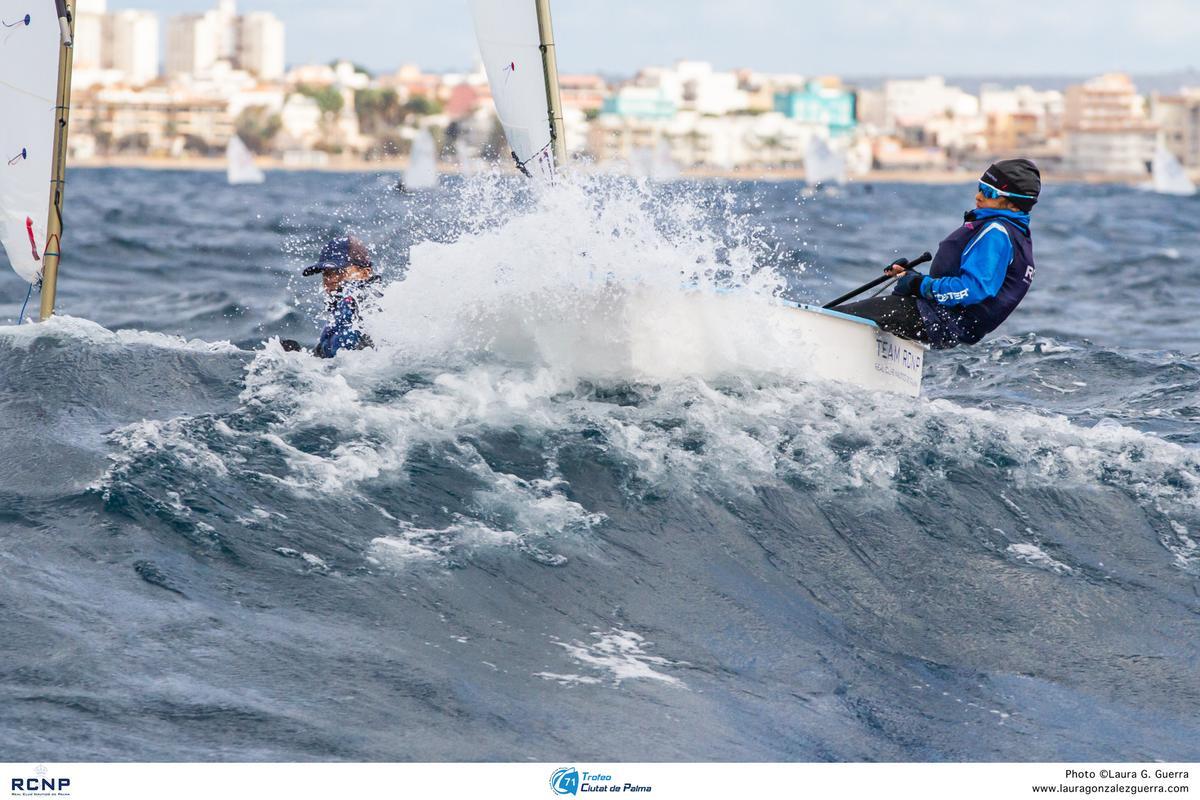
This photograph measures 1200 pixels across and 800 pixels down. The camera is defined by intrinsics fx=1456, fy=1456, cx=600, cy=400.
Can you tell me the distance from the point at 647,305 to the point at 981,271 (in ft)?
5.97

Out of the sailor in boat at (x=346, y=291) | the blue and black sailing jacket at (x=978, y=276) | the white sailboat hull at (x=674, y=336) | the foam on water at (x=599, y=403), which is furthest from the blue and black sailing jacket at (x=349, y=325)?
the blue and black sailing jacket at (x=978, y=276)

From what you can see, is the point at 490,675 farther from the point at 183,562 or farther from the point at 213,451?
the point at 213,451

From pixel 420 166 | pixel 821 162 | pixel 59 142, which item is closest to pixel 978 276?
pixel 59 142

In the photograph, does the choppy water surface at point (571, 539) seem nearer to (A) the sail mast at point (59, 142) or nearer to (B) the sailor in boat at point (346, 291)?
(B) the sailor in boat at point (346, 291)

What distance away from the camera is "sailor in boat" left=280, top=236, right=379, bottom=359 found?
26.9ft

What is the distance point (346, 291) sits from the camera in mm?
8234

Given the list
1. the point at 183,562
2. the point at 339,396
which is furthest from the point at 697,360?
the point at 183,562

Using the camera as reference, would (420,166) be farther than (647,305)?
Yes

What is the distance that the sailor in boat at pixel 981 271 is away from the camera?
7.77 metres

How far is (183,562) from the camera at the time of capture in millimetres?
5574

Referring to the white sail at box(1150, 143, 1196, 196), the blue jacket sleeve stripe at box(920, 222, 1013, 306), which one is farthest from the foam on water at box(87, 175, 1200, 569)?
the white sail at box(1150, 143, 1196, 196)

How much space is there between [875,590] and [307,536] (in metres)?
2.30

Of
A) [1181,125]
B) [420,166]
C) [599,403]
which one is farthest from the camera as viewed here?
[1181,125]
